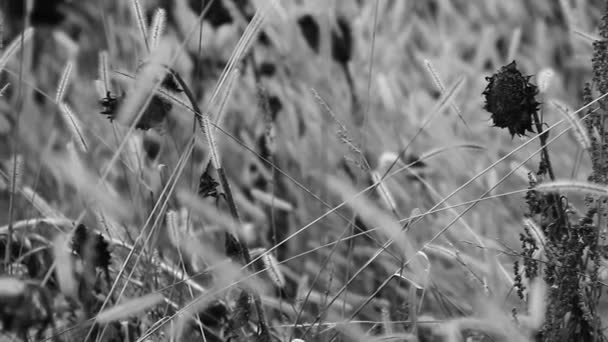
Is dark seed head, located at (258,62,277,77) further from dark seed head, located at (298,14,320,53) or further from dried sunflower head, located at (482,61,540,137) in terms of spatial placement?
dried sunflower head, located at (482,61,540,137)

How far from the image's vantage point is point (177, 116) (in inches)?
77.8

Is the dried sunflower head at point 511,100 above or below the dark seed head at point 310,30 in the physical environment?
below

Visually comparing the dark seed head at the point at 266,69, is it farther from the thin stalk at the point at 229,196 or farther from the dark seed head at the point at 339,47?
the thin stalk at the point at 229,196

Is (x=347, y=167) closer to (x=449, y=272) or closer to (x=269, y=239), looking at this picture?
(x=269, y=239)

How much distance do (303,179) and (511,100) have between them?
909 millimetres

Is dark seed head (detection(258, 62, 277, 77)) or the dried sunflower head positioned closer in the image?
the dried sunflower head

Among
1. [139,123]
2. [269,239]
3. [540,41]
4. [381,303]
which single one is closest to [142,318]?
[139,123]

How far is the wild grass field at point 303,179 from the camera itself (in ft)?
3.02

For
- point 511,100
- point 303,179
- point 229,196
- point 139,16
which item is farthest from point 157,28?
point 303,179

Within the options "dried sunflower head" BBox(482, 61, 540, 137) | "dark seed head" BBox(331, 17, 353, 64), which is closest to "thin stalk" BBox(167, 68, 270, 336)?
"dried sunflower head" BBox(482, 61, 540, 137)

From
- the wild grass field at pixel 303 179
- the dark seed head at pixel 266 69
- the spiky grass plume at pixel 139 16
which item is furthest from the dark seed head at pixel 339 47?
the spiky grass plume at pixel 139 16

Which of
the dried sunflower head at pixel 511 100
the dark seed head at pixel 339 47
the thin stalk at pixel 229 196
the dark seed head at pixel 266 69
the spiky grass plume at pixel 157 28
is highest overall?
the dark seed head at pixel 339 47

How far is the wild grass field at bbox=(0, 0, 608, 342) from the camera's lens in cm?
92

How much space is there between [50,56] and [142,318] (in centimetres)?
201
